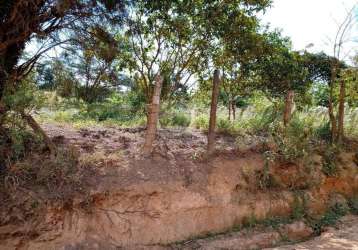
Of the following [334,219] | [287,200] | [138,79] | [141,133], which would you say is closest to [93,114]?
[138,79]

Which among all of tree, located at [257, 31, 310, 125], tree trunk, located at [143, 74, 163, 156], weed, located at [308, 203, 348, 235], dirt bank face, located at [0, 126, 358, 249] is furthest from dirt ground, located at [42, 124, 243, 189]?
tree, located at [257, 31, 310, 125]

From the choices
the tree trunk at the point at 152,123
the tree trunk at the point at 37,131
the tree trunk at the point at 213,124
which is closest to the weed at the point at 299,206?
the tree trunk at the point at 213,124

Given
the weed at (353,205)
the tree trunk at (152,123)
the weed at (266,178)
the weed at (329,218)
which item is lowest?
the weed at (329,218)

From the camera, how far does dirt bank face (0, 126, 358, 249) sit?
4949 millimetres

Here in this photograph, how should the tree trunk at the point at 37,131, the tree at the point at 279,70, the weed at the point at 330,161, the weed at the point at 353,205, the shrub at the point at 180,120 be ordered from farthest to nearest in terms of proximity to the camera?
the shrub at the point at 180,120 < the tree at the point at 279,70 < the weed at the point at 330,161 < the weed at the point at 353,205 < the tree trunk at the point at 37,131

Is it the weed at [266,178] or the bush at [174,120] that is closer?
the weed at [266,178]

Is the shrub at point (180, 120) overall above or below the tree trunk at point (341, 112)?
below

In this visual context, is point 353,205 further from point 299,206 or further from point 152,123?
point 152,123

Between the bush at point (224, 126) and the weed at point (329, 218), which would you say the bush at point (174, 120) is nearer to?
the bush at point (224, 126)

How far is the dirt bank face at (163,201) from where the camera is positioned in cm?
495

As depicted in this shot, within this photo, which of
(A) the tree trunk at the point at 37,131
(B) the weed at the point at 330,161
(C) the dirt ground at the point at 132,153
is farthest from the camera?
(B) the weed at the point at 330,161

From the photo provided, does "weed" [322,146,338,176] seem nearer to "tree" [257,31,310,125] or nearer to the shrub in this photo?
"tree" [257,31,310,125]

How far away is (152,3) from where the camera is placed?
6961mm

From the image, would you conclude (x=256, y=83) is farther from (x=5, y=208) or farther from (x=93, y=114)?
(x=5, y=208)
